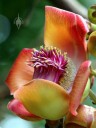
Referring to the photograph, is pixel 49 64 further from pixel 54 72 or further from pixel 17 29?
pixel 17 29

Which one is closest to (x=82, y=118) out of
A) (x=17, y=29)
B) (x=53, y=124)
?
(x=53, y=124)

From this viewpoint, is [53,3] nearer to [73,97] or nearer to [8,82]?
[8,82]

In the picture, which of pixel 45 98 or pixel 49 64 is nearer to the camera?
pixel 45 98

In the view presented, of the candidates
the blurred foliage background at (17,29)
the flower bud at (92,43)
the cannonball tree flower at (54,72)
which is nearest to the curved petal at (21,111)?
A: the cannonball tree flower at (54,72)

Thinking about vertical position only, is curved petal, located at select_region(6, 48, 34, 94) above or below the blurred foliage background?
above

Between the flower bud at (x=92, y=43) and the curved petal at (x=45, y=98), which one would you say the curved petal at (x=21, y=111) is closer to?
the curved petal at (x=45, y=98)

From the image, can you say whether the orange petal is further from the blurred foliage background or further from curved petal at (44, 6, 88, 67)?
the blurred foliage background

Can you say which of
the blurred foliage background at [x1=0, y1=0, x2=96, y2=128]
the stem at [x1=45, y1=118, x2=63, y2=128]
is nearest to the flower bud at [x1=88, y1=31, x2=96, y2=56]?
the stem at [x1=45, y1=118, x2=63, y2=128]
